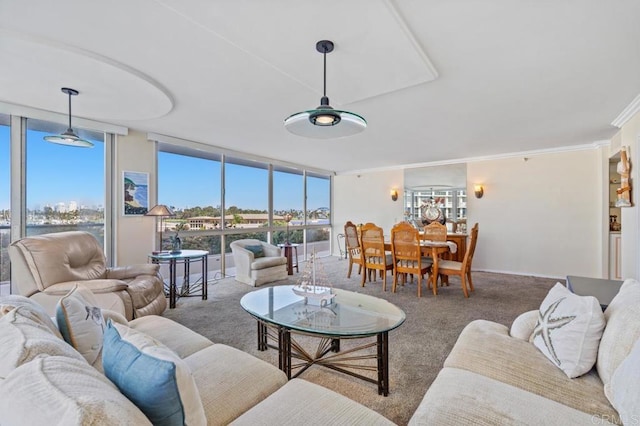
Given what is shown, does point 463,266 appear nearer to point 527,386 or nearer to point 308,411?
point 527,386

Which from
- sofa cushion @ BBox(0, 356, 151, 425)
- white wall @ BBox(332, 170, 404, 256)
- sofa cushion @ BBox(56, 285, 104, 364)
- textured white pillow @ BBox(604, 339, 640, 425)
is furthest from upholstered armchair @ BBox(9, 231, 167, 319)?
white wall @ BBox(332, 170, 404, 256)

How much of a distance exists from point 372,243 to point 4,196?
15.2 feet

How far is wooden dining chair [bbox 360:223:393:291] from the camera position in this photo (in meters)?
4.57

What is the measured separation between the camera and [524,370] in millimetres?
1442

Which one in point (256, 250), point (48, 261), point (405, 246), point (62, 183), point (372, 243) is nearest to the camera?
point (48, 261)

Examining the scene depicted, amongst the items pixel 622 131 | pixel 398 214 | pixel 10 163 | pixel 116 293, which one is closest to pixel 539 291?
pixel 622 131

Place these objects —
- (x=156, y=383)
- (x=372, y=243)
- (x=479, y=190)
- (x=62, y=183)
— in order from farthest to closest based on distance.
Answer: (x=479, y=190) < (x=372, y=243) < (x=62, y=183) < (x=156, y=383)

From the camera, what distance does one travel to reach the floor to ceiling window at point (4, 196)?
3355 millimetres

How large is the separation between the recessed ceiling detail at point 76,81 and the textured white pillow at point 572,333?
3353 mm

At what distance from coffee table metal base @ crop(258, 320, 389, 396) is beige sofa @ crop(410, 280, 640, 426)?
508 millimetres

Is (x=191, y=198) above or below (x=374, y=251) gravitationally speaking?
above

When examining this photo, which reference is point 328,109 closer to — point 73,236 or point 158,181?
point 73,236

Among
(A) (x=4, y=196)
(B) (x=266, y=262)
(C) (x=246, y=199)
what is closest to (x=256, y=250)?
(B) (x=266, y=262)

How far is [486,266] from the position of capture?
6.05m
